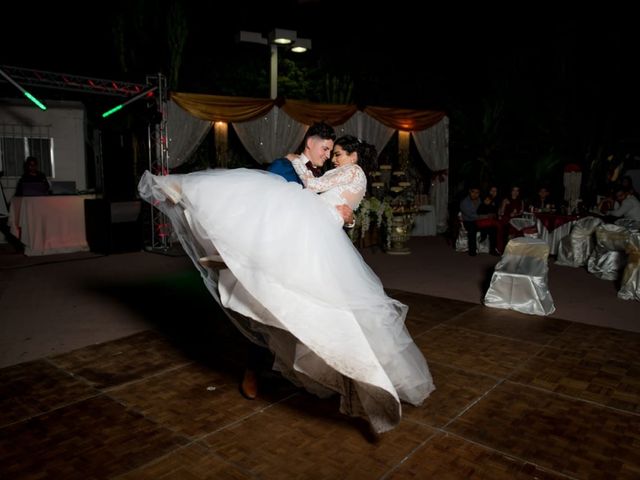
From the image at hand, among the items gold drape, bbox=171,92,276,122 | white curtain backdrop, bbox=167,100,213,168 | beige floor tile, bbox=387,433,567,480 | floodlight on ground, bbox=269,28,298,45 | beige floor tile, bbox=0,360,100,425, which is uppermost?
floodlight on ground, bbox=269,28,298,45

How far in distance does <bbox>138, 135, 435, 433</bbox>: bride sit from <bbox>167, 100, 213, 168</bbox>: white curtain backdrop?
19.1 ft

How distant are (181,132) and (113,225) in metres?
1.86

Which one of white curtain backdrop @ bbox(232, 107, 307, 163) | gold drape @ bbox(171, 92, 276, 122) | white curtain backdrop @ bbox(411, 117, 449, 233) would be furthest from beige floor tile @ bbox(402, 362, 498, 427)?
white curtain backdrop @ bbox(411, 117, 449, 233)

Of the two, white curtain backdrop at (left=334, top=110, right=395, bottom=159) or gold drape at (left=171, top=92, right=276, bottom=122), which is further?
white curtain backdrop at (left=334, top=110, right=395, bottom=159)

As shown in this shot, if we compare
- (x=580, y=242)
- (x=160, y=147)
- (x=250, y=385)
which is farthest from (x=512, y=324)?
(x=160, y=147)

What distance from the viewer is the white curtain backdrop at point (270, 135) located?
→ 8.84 m

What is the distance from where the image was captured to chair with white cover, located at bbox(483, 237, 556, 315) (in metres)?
4.57

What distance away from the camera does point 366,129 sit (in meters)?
10.1

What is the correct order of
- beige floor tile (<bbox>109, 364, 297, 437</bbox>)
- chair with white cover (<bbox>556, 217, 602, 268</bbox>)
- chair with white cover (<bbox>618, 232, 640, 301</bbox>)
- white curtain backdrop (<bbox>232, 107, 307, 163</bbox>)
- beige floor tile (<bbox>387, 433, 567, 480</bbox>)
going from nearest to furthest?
beige floor tile (<bbox>387, 433, 567, 480</bbox>), beige floor tile (<bbox>109, 364, 297, 437</bbox>), chair with white cover (<bbox>618, 232, 640, 301</bbox>), chair with white cover (<bbox>556, 217, 602, 268</bbox>), white curtain backdrop (<bbox>232, 107, 307, 163</bbox>)

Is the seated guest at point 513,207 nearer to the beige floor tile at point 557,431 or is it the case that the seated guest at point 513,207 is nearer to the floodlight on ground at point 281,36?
the floodlight on ground at point 281,36

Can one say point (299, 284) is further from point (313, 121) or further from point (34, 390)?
point (313, 121)

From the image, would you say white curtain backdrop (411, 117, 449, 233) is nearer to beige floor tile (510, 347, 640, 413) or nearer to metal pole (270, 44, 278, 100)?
metal pole (270, 44, 278, 100)

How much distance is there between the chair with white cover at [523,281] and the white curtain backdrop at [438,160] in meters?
6.14

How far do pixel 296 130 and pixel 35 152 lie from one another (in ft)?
17.5
